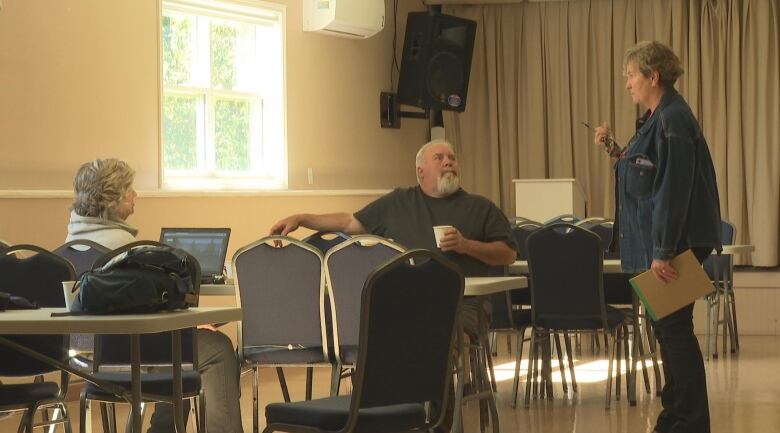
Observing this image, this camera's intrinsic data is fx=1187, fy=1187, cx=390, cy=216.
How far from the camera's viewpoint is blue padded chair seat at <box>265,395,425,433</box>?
10.5ft

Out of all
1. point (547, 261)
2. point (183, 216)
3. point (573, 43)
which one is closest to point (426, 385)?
point (547, 261)

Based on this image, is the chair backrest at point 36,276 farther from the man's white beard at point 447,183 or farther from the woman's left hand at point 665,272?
the woman's left hand at point 665,272

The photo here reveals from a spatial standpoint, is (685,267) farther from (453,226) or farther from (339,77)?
(339,77)

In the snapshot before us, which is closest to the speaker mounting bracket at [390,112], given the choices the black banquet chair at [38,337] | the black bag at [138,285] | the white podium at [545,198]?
the white podium at [545,198]

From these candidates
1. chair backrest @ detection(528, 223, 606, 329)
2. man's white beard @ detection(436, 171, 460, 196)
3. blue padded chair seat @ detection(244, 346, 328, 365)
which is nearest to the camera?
blue padded chair seat @ detection(244, 346, 328, 365)

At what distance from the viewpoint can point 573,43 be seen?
35.6ft

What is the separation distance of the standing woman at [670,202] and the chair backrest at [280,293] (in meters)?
1.31

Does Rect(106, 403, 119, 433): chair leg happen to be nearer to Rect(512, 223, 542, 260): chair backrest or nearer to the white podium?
Rect(512, 223, 542, 260): chair backrest

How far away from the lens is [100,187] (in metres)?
5.00

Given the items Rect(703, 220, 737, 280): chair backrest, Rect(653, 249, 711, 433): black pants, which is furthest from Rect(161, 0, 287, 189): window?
Rect(653, 249, 711, 433): black pants

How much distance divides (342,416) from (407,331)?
29 cm

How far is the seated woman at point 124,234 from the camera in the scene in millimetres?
4543

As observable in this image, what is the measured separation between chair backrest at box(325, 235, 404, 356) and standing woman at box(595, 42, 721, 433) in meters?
1.05

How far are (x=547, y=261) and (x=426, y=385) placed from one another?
9.78 ft
